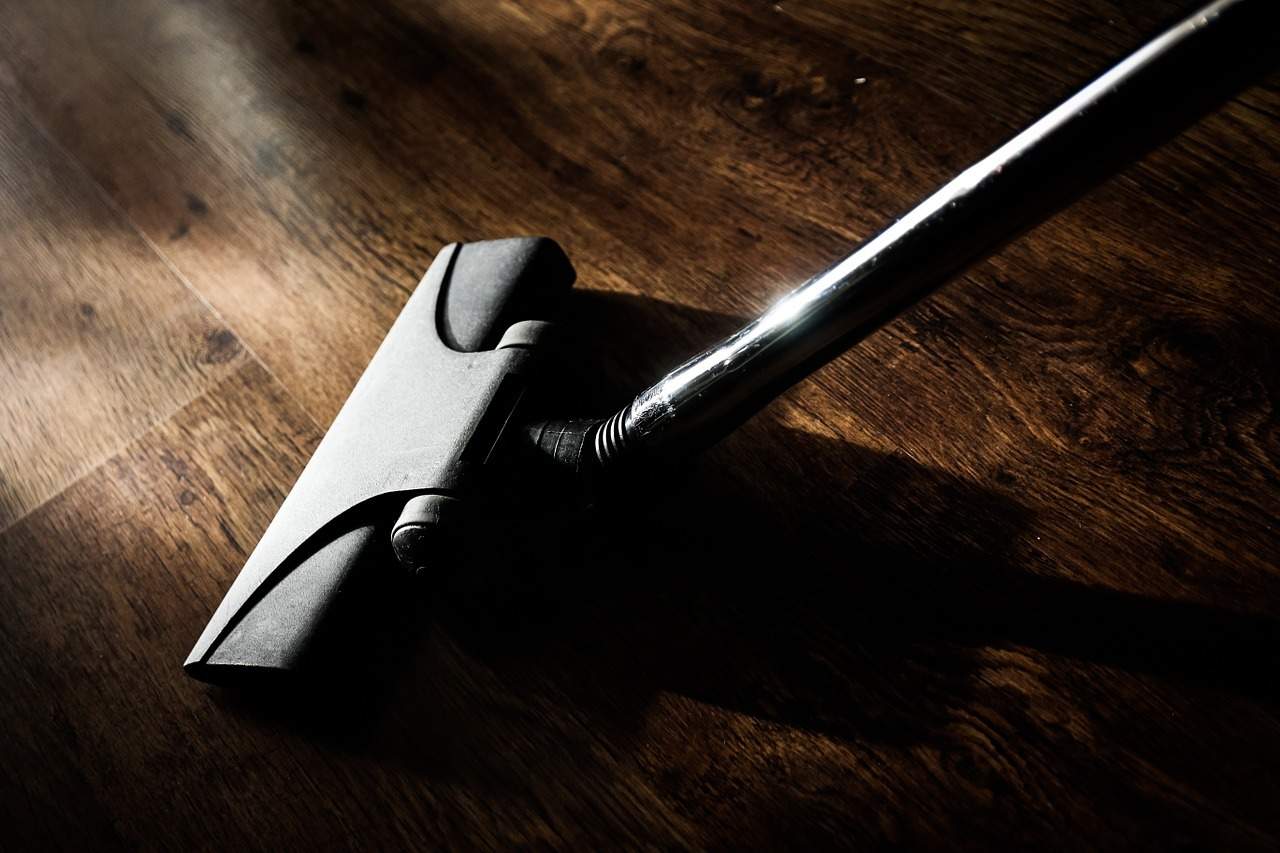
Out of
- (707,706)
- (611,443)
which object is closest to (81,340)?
(611,443)

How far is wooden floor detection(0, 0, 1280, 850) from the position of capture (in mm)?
629

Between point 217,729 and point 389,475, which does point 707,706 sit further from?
point 217,729

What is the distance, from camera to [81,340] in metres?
0.99

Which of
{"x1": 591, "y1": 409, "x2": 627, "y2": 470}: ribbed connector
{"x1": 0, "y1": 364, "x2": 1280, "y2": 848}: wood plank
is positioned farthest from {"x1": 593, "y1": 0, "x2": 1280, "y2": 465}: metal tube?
{"x1": 0, "y1": 364, "x2": 1280, "y2": 848}: wood plank

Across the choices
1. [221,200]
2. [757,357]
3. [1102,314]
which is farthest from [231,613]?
[1102,314]

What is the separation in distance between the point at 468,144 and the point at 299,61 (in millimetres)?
319

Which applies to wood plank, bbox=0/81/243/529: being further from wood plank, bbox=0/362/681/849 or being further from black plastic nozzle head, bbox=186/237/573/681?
black plastic nozzle head, bbox=186/237/573/681

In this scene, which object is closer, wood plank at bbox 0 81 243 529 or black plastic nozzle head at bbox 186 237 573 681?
black plastic nozzle head at bbox 186 237 573 681

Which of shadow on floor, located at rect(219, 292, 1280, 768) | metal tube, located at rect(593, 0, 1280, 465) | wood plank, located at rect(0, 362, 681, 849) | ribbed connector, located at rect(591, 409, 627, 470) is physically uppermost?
metal tube, located at rect(593, 0, 1280, 465)

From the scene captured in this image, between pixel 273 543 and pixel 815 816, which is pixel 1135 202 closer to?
pixel 815 816

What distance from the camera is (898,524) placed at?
71 centimetres

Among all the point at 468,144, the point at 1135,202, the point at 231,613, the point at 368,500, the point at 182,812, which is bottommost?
the point at 182,812

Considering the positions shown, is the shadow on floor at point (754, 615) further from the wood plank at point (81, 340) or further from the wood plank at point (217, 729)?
the wood plank at point (81, 340)

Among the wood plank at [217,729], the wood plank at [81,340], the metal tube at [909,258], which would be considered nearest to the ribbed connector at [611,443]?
the metal tube at [909,258]
